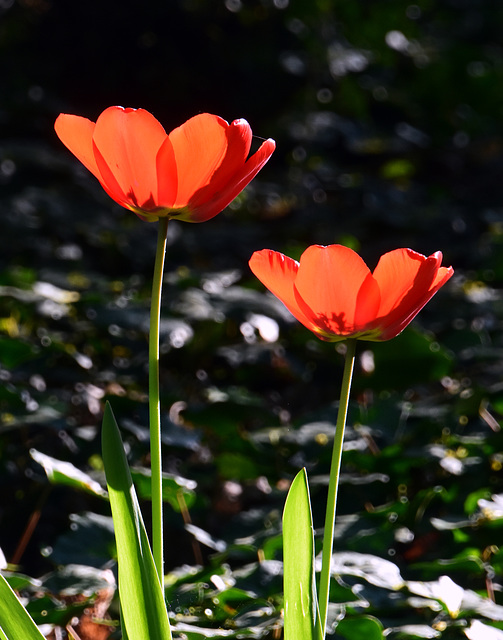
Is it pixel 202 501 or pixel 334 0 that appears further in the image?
pixel 334 0

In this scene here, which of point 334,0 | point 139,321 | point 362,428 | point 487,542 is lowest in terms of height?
point 487,542

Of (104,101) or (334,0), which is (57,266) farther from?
(334,0)

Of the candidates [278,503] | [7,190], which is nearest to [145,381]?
[278,503]

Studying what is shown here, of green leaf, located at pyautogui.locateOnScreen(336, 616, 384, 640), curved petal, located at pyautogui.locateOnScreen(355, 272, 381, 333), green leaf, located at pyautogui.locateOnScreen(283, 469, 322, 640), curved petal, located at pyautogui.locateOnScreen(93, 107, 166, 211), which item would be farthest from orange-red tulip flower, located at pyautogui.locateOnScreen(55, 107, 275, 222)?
green leaf, located at pyautogui.locateOnScreen(336, 616, 384, 640)

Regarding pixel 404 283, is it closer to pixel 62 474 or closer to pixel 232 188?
pixel 232 188

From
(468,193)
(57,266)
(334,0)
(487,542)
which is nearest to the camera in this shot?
(487,542)

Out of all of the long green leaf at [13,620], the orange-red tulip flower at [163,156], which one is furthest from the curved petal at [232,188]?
the long green leaf at [13,620]
